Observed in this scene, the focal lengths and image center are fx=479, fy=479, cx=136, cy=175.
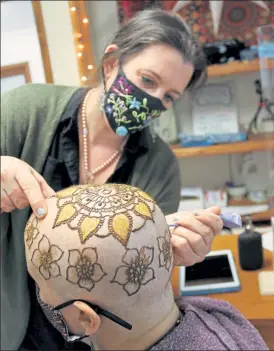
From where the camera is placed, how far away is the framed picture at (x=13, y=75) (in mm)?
2004

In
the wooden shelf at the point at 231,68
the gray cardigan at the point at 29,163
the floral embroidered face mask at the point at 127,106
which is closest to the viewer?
the gray cardigan at the point at 29,163

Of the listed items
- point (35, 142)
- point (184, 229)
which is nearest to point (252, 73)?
point (35, 142)

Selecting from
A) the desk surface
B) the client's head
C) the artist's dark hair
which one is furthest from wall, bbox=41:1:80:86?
the client's head

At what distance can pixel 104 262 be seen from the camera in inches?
27.0

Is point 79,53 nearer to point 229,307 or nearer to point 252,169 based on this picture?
point 252,169

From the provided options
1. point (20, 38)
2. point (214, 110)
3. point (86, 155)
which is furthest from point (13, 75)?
point (86, 155)

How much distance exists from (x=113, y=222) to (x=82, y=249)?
6 cm

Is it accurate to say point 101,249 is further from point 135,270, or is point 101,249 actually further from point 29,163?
point 29,163

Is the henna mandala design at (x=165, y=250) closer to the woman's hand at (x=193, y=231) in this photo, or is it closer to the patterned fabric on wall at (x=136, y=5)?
the woman's hand at (x=193, y=231)

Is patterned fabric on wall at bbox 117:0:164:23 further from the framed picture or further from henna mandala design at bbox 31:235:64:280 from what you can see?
henna mandala design at bbox 31:235:64:280

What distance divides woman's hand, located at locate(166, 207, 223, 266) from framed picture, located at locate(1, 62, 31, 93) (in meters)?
1.38

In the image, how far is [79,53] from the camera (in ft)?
6.51

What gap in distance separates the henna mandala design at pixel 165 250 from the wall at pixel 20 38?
55.8 inches

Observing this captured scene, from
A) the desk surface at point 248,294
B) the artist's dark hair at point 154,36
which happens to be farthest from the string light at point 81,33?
the desk surface at point 248,294
